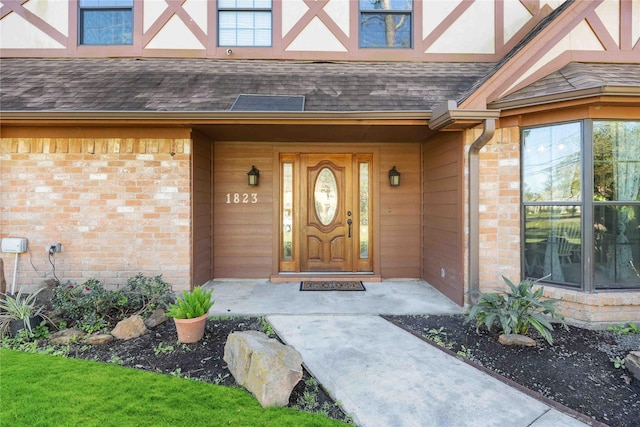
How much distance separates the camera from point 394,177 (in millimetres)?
5516

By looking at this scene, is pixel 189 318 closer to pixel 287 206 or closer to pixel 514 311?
pixel 287 206

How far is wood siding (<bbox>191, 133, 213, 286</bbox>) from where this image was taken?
480cm

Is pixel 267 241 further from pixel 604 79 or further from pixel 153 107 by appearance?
pixel 604 79

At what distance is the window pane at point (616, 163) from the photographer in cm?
367

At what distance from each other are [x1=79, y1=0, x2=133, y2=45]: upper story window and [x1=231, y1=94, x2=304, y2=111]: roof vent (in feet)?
9.59

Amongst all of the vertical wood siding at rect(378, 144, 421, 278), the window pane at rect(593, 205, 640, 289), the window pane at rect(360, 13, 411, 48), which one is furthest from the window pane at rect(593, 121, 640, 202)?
the window pane at rect(360, 13, 411, 48)

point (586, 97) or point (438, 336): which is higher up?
point (586, 97)

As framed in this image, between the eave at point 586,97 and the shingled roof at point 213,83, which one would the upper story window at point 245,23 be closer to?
the shingled roof at point 213,83

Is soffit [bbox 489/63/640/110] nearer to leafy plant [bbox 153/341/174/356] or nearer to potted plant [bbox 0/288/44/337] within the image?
leafy plant [bbox 153/341/174/356]

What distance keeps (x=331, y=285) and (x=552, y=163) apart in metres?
3.44

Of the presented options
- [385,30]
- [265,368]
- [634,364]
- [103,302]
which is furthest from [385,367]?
[385,30]

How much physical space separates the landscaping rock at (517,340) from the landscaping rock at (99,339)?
3929 millimetres

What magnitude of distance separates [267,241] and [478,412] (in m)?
4.05

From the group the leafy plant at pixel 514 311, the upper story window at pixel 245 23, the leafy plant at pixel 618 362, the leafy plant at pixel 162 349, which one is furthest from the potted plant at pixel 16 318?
the leafy plant at pixel 618 362
